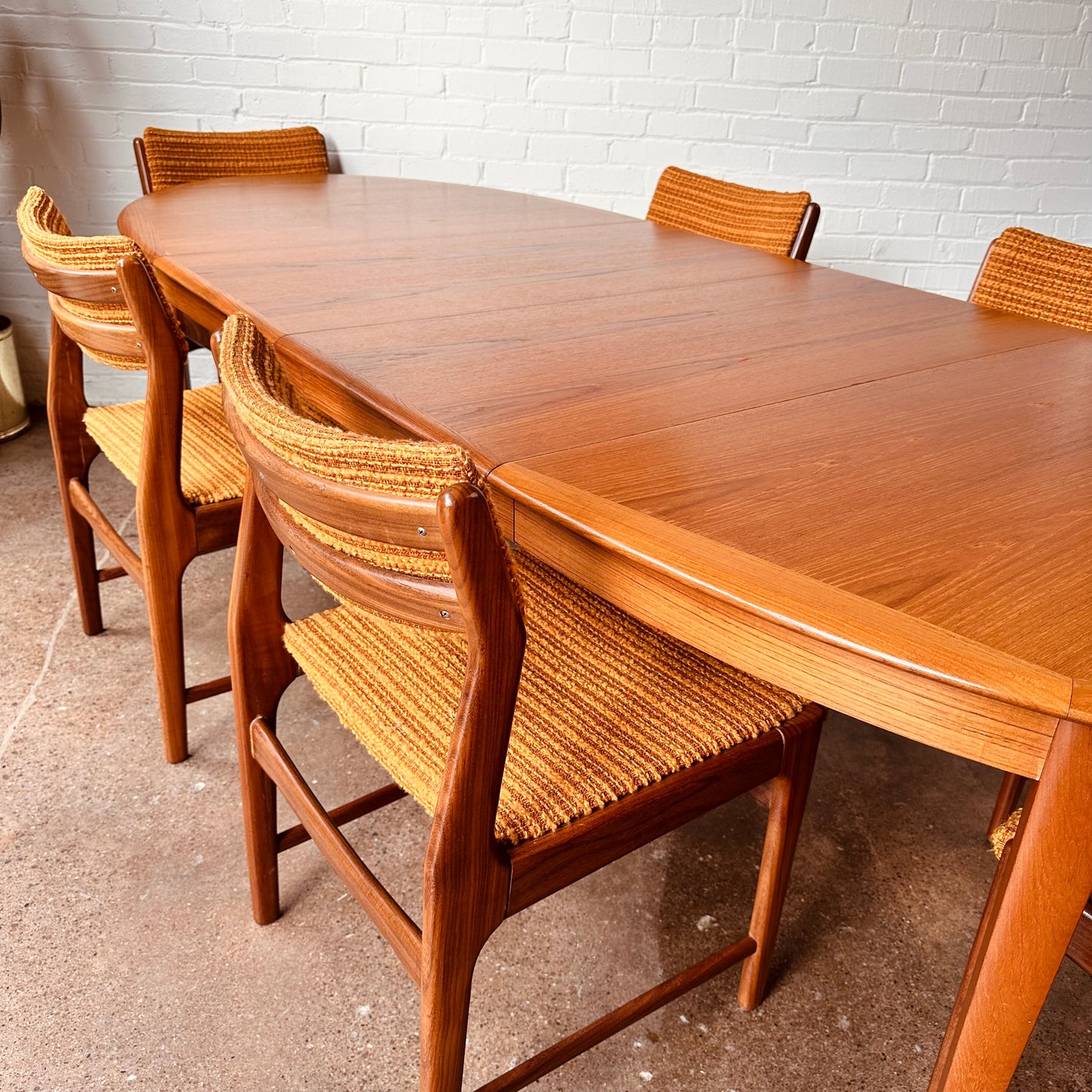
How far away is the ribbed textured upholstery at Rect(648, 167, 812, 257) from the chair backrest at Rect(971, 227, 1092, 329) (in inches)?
14.8

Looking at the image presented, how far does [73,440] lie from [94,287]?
0.58m

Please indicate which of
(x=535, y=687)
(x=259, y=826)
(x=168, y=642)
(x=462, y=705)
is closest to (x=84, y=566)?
(x=168, y=642)

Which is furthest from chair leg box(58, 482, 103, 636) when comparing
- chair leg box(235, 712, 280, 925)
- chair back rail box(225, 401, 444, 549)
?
chair back rail box(225, 401, 444, 549)

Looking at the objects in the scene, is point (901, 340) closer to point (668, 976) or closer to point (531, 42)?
point (668, 976)

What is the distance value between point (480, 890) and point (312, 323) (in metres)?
0.76

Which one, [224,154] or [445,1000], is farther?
[224,154]

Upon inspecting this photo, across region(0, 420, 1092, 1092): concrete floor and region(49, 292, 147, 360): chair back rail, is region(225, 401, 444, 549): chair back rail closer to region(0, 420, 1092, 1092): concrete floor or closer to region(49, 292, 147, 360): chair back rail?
region(49, 292, 147, 360): chair back rail

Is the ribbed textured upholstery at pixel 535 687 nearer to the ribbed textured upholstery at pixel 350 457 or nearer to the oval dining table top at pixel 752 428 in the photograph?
the ribbed textured upholstery at pixel 350 457

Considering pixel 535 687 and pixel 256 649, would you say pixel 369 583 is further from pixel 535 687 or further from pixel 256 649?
pixel 256 649

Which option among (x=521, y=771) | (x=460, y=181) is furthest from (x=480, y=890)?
(x=460, y=181)

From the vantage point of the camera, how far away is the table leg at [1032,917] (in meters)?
0.66

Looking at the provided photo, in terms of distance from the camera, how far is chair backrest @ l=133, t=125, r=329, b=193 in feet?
7.63

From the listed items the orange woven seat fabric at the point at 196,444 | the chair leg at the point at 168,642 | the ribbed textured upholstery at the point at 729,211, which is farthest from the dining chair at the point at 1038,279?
the chair leg at the point at 168,642

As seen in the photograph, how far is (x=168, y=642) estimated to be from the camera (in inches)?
62.0
